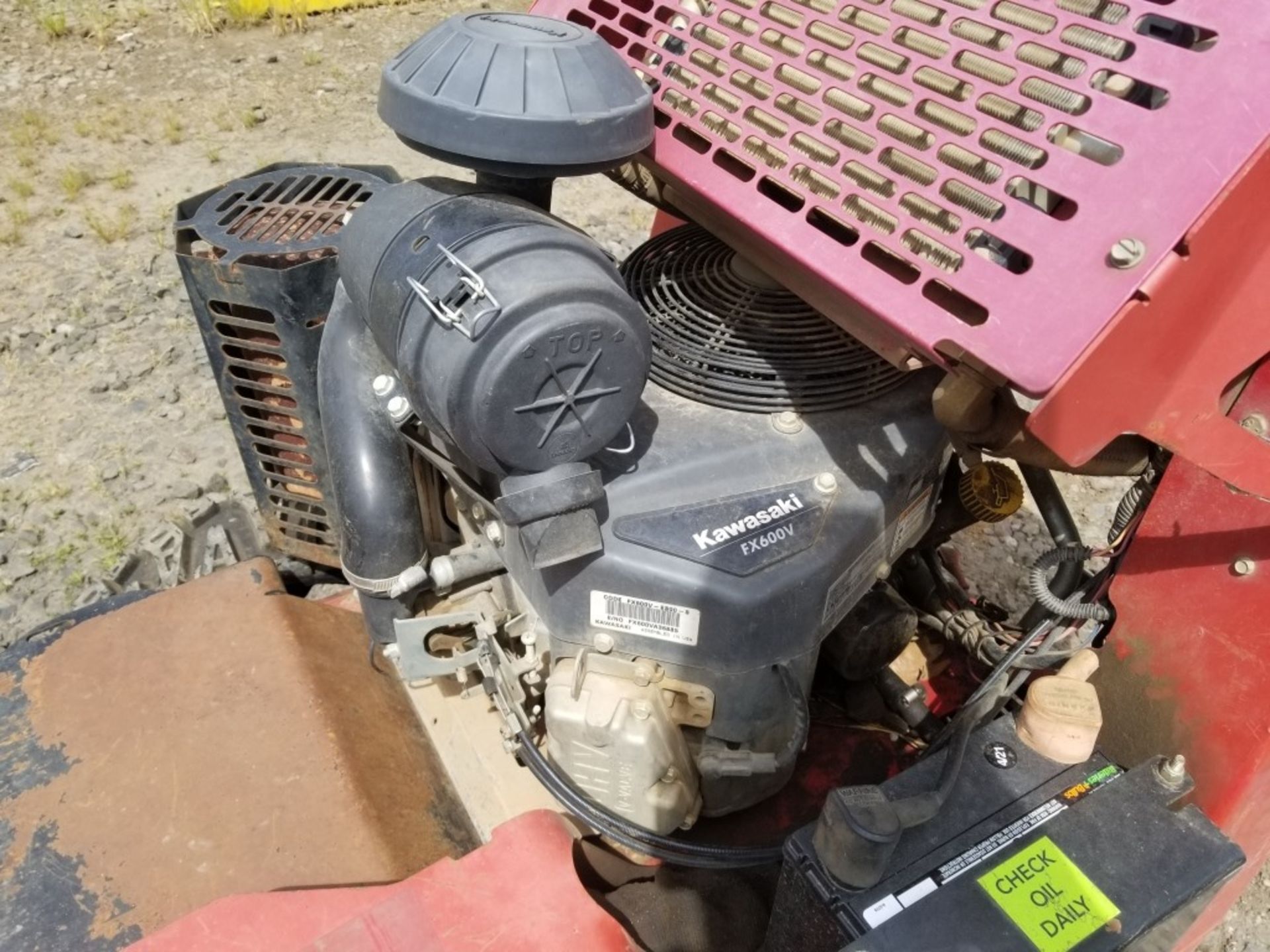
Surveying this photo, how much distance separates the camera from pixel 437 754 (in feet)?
4.51

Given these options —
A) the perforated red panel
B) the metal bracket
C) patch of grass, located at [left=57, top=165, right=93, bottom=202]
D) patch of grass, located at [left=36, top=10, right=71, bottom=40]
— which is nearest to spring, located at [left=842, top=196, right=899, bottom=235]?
the perforated red panel

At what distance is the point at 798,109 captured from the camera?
1021mm

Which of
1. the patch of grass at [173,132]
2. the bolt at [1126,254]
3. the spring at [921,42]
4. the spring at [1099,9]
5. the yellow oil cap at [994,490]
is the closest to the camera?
the bolt at [1126,254]

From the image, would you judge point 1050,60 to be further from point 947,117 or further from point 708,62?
point 708,62

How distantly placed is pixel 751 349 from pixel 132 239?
123 inches

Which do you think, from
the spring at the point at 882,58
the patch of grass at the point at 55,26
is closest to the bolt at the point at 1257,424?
the spring at the point at 882,58

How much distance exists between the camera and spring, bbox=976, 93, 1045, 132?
847 millimetres

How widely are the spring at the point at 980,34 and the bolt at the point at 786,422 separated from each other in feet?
1.43

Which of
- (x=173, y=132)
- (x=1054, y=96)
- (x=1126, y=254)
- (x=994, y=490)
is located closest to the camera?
(x=1126, y=254)

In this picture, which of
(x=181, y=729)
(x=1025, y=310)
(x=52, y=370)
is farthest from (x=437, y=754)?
→ (x=52, y=370)

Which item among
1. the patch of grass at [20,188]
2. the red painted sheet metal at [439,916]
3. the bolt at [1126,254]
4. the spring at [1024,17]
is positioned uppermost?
the spring at [1024,17]

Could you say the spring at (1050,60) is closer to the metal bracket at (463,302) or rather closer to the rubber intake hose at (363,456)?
the metal bracket at (463,302)

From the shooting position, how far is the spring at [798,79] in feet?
3.35

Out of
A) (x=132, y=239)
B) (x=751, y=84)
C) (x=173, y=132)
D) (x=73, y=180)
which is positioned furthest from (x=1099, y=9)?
(x=173, y=132)
